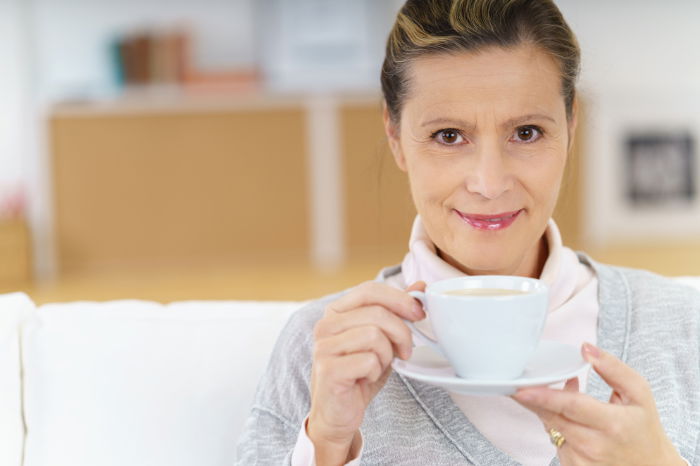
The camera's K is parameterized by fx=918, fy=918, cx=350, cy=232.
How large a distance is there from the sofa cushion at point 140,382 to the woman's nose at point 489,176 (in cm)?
44

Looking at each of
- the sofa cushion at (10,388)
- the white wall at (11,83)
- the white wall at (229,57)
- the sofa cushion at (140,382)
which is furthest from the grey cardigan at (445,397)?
the white wall at (11,83)

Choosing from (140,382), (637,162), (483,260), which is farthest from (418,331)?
(637,162)

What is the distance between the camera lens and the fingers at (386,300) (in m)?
0.90

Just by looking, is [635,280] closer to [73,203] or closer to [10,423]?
[10,423]

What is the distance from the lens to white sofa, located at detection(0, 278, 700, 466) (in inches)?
50.8

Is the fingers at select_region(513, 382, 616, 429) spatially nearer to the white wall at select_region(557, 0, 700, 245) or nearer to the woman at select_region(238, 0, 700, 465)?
the woman at select_region(238, 0, 700, 465)

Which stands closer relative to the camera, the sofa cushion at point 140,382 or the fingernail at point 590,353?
the fingernail at point 590,353

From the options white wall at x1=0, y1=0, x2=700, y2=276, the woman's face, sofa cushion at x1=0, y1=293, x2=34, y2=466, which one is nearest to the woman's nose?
the woman's face

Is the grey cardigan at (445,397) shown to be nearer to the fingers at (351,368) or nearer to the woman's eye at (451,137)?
the fingers at (351,368)

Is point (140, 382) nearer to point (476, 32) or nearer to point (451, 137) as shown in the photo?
point (451, 137)

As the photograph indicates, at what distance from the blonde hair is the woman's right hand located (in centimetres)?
37

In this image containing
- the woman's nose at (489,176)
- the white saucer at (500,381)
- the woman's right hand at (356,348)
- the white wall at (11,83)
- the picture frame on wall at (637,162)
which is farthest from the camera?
the picture frame on wall at (637,162)

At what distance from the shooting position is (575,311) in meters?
1.23

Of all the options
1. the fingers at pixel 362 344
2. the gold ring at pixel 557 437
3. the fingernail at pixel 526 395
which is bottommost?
the gold ring at pixel 557 437
